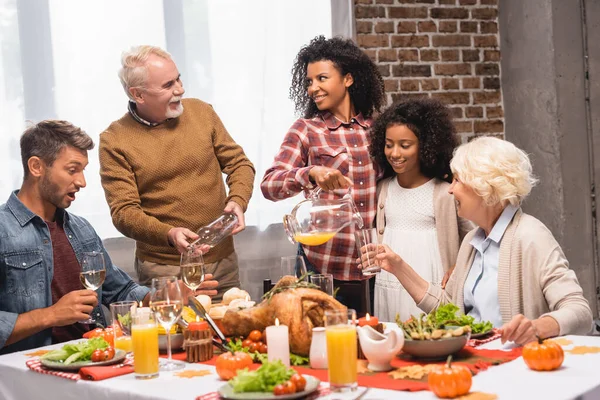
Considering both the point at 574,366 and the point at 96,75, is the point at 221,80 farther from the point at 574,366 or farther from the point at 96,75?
the point at 574,366

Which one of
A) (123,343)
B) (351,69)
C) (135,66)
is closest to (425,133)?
(351,69)

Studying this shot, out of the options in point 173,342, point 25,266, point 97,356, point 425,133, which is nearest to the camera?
point 97,356

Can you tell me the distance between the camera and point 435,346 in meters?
1.80

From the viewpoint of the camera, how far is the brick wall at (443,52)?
441 centimetres

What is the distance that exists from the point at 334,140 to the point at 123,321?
1.45 m

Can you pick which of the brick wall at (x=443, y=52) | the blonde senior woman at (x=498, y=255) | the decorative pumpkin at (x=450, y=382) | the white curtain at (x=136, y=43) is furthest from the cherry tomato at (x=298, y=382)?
the brick wall at (x=443, y=52)

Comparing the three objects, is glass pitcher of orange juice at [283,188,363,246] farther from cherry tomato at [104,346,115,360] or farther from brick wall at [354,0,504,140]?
brick wall at [354,0,504,140]

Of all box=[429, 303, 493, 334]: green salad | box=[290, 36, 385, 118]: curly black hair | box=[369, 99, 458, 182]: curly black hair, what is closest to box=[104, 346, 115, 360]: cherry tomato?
box=[429, 303, 493, 334]: green salad

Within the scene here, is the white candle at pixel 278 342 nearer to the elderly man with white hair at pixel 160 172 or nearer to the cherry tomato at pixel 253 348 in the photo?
the cherry tomato at pixel 253 348

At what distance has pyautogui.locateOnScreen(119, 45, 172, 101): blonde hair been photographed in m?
3.20

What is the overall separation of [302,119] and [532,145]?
6.07ft

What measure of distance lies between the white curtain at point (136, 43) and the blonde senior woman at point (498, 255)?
1.87m

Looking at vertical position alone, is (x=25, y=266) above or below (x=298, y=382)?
above

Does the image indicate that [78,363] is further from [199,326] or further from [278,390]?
[278,390]
